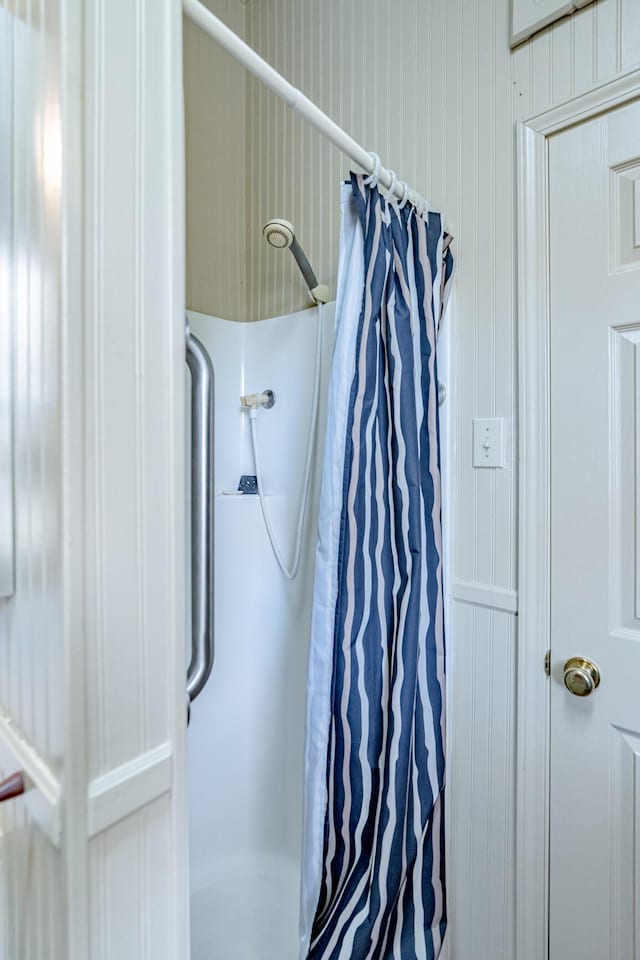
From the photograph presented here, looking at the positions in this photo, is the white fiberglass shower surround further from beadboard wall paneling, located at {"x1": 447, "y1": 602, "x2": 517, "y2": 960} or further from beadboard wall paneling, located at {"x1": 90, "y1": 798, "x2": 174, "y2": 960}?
beadboard wall paneling, located at {"x1": 90, "y1": 798, "x2": 174, "y2": 960}

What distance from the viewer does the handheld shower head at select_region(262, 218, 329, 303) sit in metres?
1.20

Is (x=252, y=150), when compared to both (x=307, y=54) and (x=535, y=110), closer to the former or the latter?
(x=307, y=54)

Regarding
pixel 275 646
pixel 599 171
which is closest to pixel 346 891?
pixel 275 646

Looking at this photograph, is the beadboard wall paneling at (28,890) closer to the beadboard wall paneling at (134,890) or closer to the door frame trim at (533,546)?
the beadboard wall paneling at (134,890)

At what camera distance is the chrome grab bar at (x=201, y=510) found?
2.38 ft

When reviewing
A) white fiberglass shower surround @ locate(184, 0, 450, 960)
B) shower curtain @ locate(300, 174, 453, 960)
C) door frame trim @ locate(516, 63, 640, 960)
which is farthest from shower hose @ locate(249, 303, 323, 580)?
door frame trim @ locate(516, 63, 640, 960)

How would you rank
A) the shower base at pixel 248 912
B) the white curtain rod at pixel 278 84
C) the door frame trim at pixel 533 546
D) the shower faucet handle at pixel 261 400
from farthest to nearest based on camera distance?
the shower faucet handle at pixel 261 400
the shower base at pixel 248 912
the door frame trim at pixel 533 546
the white curtain rod at pixel 278 84

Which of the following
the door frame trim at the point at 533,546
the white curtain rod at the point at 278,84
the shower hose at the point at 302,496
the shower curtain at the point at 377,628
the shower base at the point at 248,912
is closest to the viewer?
the white curtain rod at the point at 278,84

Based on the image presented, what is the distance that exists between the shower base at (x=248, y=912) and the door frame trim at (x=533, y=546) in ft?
1.96

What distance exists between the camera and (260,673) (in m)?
1.46

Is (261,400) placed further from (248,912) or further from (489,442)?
(248,912)

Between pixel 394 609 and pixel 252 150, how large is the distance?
5.42ft

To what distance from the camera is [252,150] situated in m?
1.67

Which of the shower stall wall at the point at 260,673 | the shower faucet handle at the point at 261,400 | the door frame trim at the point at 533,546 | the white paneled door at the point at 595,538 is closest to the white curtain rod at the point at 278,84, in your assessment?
the door frame trim at the point at 533,546
